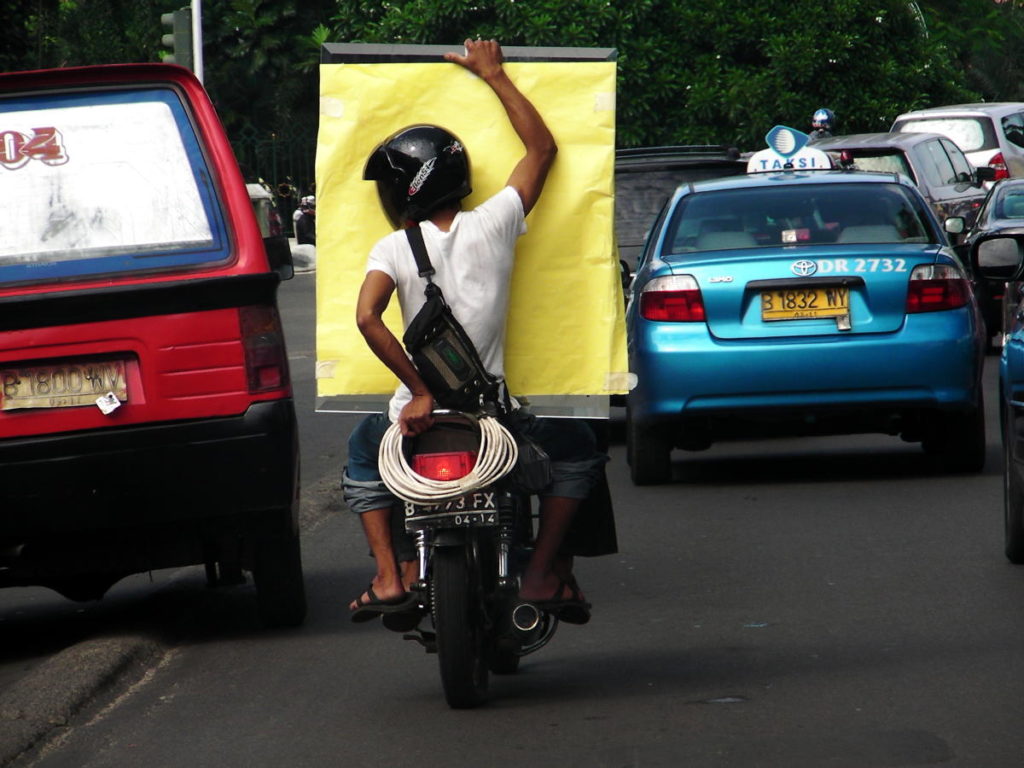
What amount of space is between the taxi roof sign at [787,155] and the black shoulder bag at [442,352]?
40.6ft

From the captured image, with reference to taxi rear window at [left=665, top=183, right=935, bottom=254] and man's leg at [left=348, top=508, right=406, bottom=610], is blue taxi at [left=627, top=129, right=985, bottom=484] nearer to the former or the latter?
taxi rear window at [left=665, top=183, right=935, bottom=254]

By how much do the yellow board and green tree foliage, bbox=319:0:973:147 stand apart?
2939 cm

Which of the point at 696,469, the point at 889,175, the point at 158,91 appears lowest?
the point at 696,469

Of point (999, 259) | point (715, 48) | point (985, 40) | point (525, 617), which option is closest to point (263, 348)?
point (525, 617)

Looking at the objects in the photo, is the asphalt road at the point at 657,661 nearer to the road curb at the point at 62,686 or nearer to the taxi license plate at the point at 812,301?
the road curb at the point at 62,686

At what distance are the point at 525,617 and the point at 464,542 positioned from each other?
0.34 m

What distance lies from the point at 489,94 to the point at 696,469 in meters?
6.27

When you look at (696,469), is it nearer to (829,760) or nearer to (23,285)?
(23,285)

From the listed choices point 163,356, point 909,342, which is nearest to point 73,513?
point 163,356

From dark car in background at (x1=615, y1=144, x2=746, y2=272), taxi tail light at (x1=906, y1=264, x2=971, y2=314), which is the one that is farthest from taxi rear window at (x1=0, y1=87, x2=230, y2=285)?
dark car in background at (x1=615, y1=144, x2=746, y2=272)

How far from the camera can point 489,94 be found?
5.81 metres

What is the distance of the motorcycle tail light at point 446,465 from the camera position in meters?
5.68

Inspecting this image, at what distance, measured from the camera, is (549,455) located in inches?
236

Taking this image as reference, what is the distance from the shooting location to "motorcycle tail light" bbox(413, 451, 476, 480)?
5676 millimetres
